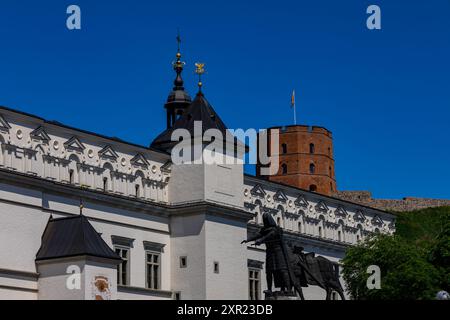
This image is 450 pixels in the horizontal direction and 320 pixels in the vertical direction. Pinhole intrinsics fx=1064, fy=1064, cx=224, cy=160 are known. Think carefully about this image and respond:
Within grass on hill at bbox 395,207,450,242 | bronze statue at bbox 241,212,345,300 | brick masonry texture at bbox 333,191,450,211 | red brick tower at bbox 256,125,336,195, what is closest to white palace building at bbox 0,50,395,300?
bronze statue at bbox 241,212,345,300

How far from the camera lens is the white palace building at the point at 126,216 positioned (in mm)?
51812

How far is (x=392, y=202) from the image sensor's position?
5212 inches

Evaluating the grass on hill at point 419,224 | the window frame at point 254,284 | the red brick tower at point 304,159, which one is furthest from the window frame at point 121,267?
the red brick tower at point 304,159

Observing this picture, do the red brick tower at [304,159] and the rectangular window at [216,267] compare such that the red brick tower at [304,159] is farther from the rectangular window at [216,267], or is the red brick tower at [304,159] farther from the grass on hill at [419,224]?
the rectangular window at [216,267]

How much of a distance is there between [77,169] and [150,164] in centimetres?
614

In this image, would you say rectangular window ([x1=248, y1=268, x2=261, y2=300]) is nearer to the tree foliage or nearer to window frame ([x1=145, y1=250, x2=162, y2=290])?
the tree foliage

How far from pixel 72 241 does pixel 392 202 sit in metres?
85.0

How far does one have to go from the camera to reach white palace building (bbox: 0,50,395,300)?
51.8 metres

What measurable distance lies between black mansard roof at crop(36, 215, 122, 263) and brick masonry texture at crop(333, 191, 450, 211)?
81224mm

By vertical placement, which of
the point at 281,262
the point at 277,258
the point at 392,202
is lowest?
the point at 281,262

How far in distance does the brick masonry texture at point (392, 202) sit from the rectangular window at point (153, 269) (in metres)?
73.1

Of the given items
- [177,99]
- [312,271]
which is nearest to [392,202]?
[177,99]

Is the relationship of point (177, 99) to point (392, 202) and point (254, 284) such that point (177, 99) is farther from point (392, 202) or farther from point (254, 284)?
point (392, 202)
